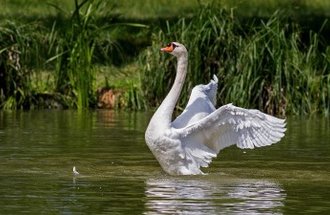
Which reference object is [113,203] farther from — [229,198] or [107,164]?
[107,164]

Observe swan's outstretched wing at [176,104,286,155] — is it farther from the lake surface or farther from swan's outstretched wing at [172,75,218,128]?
the lake surface

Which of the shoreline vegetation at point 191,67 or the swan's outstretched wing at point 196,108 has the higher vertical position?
the shoreline vegetation at point 191,67

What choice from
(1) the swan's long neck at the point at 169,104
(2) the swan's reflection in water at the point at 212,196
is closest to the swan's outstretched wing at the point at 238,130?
(1) the swan's long neck at the point at 169,104

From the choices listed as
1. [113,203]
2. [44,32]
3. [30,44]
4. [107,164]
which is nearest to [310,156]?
[107,164]

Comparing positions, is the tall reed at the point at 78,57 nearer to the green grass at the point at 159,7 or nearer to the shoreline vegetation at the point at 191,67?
the shoreline vegetation at the point at 191,67

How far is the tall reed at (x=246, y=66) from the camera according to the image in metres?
26.3

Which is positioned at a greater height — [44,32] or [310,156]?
[44,32]

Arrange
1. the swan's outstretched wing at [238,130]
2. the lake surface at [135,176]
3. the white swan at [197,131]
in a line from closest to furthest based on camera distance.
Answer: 1. the lake surface at [135,176]
2. the white swan at [197,131]
3. the swan's outstretched wing at [238,130]

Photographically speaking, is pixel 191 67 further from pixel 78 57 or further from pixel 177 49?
pixel 177 49

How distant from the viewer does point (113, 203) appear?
40.7ft

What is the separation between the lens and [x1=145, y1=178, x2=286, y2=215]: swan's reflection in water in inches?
472

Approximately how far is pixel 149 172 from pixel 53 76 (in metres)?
13.1

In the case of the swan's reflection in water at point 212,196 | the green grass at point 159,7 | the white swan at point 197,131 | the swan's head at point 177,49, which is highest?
the green grass at point 159,7

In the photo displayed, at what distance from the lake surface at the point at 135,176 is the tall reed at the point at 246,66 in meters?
3.58
